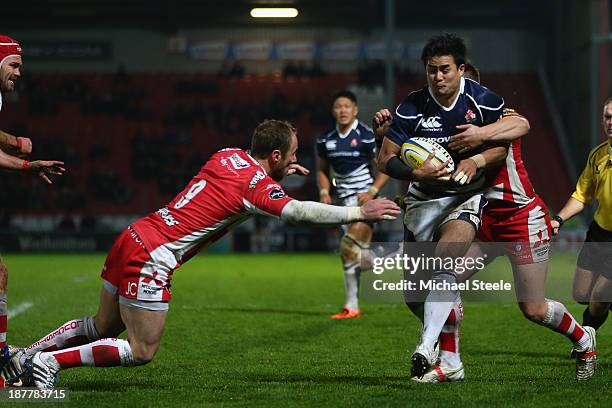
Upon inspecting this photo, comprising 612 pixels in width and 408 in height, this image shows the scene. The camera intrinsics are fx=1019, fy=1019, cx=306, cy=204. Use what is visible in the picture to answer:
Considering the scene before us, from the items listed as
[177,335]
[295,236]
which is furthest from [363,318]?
[295,236]

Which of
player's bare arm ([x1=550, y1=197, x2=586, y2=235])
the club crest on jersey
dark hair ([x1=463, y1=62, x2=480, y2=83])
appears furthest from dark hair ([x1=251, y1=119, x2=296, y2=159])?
player's bare arm ([x1=550, y1=197, x2=586, y2=235])

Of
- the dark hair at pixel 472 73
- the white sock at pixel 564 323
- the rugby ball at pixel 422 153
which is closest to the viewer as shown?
the rugby ball at pixel 422 153

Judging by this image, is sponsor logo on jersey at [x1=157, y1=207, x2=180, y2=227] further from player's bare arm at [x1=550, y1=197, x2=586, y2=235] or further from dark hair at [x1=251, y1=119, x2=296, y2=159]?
player's bare arm at [x1=550, y1=197, x2=586, y2=235]

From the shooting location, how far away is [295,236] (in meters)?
26.1

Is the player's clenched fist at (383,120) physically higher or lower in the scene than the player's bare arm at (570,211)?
higher

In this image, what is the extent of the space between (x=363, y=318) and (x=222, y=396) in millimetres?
4829

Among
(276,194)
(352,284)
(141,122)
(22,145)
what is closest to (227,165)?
(276,194)

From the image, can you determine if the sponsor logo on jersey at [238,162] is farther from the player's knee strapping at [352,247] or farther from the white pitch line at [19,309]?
the white pitch line at [19,309]

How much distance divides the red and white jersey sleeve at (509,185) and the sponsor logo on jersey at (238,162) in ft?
5.74

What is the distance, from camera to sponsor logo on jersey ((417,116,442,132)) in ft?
22.1

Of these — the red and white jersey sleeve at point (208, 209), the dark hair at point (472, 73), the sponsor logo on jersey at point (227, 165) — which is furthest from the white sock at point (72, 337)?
the dark hair at point (472, 73)

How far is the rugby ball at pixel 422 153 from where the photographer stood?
21.1 ft

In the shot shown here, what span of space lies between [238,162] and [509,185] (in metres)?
1.95

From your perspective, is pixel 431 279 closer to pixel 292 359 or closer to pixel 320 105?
pixel 292 359
